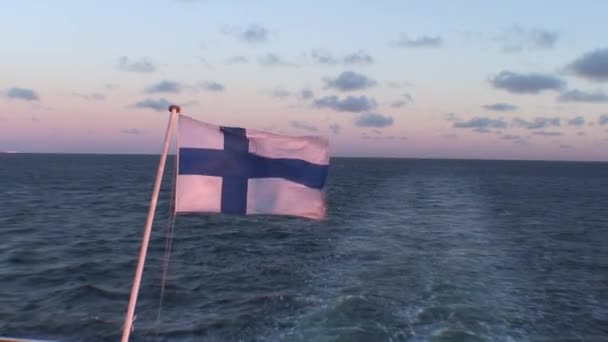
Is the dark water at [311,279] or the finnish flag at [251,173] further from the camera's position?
the dark water at [311,279]

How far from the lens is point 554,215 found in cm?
4278

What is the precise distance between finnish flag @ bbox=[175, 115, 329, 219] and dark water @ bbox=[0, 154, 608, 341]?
22.4 ft

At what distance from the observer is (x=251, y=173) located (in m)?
7.80

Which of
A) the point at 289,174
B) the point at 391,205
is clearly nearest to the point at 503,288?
the point at 289,174

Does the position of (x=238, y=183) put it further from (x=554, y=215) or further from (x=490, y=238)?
(x=554, y=215)

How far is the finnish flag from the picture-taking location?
24.7 feet

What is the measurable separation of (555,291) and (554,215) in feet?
89.6

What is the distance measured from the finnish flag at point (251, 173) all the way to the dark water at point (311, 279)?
6840 mm

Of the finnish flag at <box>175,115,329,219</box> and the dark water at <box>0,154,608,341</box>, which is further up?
the finnish flag at <box>175,115,329,219</box>

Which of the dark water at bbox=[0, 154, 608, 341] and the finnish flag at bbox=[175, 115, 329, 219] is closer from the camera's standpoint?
the finnish flag at bbox=[175, 115, 329, 219]

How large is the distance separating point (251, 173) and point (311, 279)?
12429 mm

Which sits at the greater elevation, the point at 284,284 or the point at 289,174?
the point at 289,174

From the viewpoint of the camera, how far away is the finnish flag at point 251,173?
754cm

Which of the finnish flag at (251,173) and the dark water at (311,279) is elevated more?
the finnish flag at (251,173)
